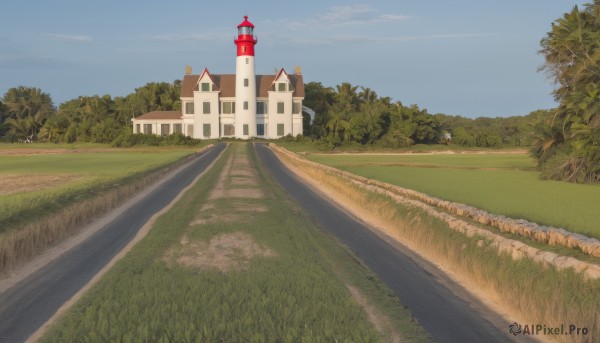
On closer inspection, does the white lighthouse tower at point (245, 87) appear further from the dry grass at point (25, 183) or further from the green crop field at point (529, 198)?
the green crop field at point (529, 198)

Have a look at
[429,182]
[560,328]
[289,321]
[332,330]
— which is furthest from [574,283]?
[429,182]

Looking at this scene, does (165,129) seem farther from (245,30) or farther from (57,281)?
(57,281)

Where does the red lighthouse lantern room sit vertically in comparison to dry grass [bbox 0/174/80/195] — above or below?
above

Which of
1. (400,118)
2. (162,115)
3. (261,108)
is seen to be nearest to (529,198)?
(400,118)

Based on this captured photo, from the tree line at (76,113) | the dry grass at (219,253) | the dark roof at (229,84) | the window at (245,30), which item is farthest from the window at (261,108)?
the dry grass at (219,253)

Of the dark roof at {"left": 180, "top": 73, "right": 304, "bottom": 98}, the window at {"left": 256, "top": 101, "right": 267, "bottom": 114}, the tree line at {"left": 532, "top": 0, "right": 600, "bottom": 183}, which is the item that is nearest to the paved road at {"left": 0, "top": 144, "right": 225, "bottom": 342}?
the tree line at {"left": 532, "top": 0, "right": 600, "bottom": 183}

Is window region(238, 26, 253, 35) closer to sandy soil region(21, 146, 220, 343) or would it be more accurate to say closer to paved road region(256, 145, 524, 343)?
sandy soil region(21, 146, 220, 343)

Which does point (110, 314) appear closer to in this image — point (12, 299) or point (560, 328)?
point (12, 299)
